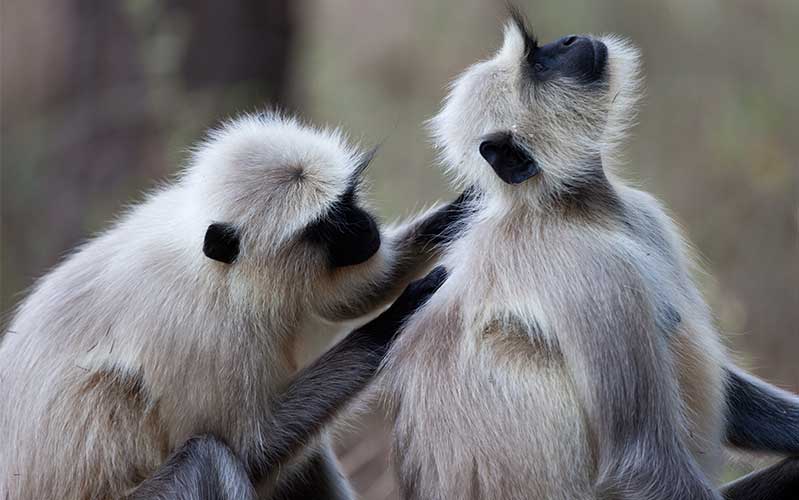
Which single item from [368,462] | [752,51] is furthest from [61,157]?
[752,51]

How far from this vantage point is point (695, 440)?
3.24 m

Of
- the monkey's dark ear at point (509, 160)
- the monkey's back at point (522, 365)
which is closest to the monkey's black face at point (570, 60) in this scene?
the monkey's dark ear at point (509, 160)

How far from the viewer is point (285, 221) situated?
3.76 metres

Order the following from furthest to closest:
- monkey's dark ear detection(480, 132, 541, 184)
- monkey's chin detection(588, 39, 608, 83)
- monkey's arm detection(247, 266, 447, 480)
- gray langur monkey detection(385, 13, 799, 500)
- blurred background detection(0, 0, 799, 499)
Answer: blurred background detection(0, 0, 799, 499) → monkey's arm detection(247, 266, 447, 480) → monkey's chin detection(588, 39, 608, 83) → monkey's dark ear detection(480, 132, 541, 184) → gray langur monkey detection(385, 13, 799, 500)

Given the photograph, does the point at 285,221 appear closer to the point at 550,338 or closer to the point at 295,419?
the point at 295,419

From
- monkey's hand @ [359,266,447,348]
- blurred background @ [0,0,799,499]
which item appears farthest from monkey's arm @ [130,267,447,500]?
blurred background @ [0,0,799,499]

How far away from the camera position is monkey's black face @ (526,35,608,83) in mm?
3352

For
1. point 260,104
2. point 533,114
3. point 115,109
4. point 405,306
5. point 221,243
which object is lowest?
point 115,109

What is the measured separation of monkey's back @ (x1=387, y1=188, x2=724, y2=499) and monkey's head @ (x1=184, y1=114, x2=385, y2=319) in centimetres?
55

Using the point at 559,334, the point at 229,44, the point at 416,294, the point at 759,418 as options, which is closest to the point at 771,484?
the point at 759,418

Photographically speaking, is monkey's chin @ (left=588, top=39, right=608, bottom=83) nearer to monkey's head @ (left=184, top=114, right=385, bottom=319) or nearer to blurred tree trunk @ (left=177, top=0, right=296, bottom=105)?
monkey's head @ (left=184, top=114, right=385, bottom=319)

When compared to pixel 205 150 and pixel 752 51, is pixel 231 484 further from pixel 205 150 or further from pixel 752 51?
pixel 752 51

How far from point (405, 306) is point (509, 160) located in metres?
0.59

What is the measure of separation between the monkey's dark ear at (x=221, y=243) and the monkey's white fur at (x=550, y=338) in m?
0.69
